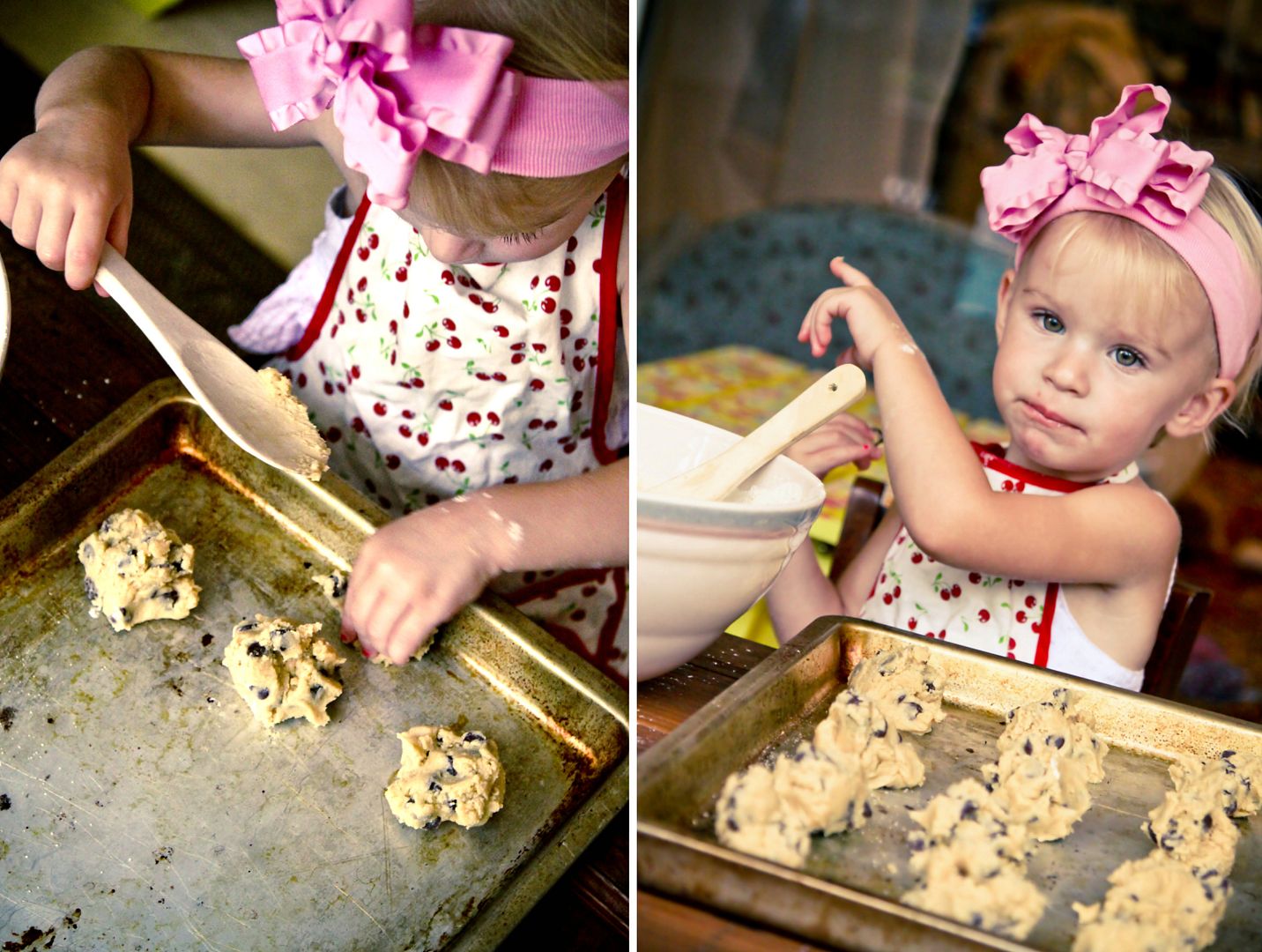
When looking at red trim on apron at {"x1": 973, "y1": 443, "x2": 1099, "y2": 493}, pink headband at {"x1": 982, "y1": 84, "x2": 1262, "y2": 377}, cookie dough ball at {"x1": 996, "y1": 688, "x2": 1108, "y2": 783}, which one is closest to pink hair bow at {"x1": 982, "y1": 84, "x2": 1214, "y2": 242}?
pink headband at {"x1": 982, "y1": 84, "x2": 1262, "y2": 377}

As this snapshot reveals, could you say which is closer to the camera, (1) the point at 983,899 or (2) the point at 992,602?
(1) the point at 983,899

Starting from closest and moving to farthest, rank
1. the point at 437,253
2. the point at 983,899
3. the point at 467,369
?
the point at 983,899
the point at 437,253
the point at 467,369

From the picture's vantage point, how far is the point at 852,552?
67cm

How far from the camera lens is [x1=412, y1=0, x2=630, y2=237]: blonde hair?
1.62ft

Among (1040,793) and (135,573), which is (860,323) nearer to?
(1040,793)

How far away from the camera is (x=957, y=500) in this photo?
0.50 meters

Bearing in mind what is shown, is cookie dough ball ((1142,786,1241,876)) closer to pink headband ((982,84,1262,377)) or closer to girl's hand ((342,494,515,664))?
pink headband ((982,84,1262,377))

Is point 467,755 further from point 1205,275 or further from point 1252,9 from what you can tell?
point 1252,9

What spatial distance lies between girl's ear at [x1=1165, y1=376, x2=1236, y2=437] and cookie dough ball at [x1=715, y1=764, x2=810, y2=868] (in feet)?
1.03

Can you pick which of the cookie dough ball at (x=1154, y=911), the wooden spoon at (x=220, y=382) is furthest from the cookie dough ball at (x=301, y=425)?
the cookie dough ball at (x=1154, y=911)

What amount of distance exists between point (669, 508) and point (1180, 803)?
22cm

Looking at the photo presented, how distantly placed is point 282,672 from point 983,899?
1.15ft

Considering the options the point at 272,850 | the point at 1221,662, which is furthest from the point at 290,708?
the point at 1221,662

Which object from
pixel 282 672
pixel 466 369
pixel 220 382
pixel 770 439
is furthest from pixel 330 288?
pixel 770 439
